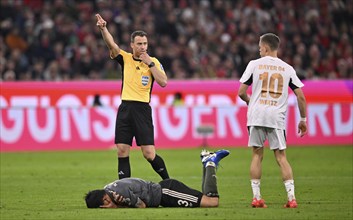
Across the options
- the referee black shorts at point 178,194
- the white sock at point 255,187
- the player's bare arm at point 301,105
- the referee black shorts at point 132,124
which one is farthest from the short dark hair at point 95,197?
the player's bare arm at point 301,105

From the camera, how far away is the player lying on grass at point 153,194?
1147cm

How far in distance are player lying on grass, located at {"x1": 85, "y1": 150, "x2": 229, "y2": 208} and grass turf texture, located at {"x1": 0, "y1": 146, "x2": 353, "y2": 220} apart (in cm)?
15

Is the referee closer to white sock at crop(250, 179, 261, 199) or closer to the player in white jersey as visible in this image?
the player in white jersey

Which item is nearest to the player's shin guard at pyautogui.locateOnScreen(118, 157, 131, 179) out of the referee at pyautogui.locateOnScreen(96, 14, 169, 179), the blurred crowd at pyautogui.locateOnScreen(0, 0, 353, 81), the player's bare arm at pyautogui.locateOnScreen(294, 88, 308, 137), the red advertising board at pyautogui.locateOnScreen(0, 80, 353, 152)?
the referee at pyautogui.locateOnScreen(96, 14, 169, 179)

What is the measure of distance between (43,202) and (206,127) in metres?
11.5

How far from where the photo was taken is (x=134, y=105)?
13102 mm

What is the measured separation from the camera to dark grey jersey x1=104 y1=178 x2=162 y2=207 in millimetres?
11430

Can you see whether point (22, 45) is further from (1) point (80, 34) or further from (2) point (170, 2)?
(2) point (170, 2)

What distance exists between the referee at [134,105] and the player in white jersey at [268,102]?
1.79m

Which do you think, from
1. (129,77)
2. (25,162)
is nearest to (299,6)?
(25,162)

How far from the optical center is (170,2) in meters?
30.7

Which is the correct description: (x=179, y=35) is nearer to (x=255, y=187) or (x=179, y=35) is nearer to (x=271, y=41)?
(x=271, y=41)

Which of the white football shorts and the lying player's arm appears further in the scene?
the white football shorts

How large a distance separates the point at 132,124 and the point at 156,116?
36.8ft
